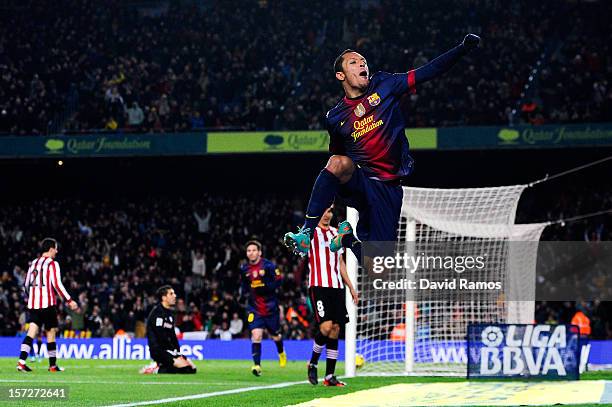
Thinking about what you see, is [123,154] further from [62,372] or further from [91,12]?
[62,372]

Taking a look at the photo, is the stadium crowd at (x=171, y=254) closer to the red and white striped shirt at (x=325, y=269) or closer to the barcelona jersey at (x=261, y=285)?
the barcelona jersey at (x=261, y=285)

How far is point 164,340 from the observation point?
51.0 feet

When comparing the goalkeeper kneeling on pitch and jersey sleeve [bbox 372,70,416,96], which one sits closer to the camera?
jersey sleeve [bbox 372,70,416,96]

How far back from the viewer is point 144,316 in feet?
82.6

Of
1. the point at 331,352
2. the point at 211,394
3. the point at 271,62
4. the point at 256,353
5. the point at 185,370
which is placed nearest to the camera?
the point at 211,394

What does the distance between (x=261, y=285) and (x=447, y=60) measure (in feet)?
29.5

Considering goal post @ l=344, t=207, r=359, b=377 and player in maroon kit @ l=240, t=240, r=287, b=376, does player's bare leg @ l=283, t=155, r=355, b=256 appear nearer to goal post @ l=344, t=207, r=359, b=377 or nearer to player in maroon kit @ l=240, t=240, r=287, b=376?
goal post @ l=344, t=207, r=359, b=377

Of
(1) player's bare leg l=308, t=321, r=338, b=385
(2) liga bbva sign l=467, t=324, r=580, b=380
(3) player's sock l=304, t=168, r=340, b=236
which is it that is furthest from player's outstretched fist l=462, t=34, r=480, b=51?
(2) liga bbva sign l=467, t=324, r=580, b=380

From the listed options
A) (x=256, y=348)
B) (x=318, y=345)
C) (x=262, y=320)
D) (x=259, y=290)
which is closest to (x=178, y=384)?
(x=318, y=345)

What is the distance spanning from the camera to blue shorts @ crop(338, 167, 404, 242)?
7.07 metres

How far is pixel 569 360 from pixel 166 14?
25.9 m

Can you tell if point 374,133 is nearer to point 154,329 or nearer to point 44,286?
point 154,329

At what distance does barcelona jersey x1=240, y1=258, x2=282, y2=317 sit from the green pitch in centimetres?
105

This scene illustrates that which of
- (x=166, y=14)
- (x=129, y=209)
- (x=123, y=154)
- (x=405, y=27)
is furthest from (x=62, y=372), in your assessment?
(x=166, y=14)
